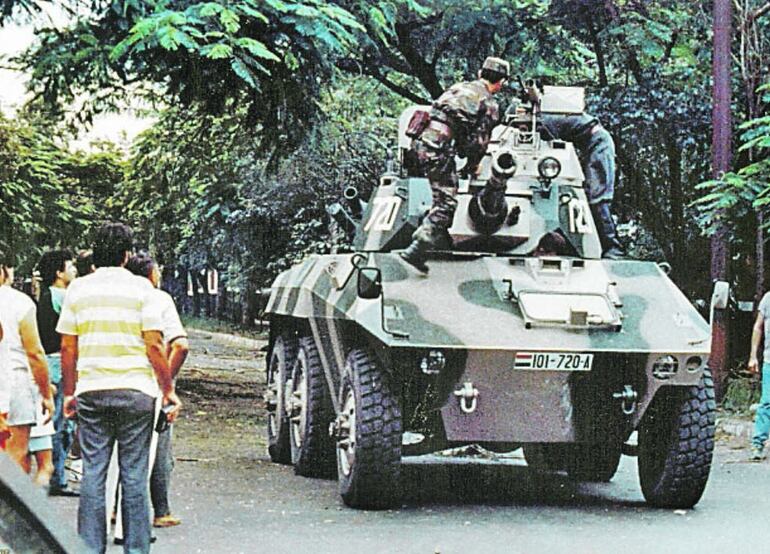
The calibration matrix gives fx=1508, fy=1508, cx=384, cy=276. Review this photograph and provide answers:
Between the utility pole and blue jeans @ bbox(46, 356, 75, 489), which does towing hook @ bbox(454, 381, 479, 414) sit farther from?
the utility pole

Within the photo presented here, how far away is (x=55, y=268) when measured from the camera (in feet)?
30.8

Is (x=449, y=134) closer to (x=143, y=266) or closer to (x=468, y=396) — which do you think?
(x=468, y=396)

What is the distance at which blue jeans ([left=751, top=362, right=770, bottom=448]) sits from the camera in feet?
38.5

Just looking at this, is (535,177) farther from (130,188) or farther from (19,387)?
(130,188)

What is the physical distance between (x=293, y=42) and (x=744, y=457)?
17.3ft

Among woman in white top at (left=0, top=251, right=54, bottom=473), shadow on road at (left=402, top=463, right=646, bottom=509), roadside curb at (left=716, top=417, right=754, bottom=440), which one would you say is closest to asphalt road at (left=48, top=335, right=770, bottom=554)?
shadow on road at (left=402, top=463, right=646, bottom=509)

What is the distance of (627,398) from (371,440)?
5.01 feet

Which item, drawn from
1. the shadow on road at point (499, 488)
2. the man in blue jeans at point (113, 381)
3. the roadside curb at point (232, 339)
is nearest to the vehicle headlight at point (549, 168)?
the shadow on road at point (499, 488)

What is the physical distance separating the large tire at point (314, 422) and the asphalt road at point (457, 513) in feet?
0.47

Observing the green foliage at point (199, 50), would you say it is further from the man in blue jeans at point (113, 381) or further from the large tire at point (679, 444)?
the man in blue jeans at point (113, 381)

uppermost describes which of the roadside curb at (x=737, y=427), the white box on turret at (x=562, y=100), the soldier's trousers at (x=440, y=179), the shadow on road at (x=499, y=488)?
the white box on turret at (x=562, y=100)

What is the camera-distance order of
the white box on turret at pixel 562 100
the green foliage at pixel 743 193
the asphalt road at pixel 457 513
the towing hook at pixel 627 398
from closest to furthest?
the asphalt road at pixel 457 513 < the towing hook at pixel 627 398 < the white box on turret at pixel 562 100 < the green foliage at pixel 743 193

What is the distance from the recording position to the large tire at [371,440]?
8.75 m

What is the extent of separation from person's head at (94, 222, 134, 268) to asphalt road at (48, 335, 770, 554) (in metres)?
1.49
